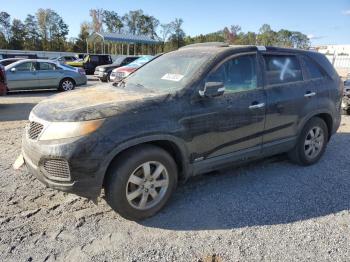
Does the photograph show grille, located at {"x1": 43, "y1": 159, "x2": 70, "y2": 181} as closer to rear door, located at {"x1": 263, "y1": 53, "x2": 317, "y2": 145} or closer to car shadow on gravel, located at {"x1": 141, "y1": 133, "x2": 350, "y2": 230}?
car shadow on gravel, located at {"x1": 141, "y1": 133, "x2": 350, "y2": 230}

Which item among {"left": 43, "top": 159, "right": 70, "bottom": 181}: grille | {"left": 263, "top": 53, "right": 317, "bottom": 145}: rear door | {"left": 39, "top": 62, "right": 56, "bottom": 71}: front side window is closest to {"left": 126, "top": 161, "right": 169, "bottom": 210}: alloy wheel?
{"left": 43, "top": 159, "right": 70, "bottom": 181}: grille

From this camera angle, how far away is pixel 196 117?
3.68 metres

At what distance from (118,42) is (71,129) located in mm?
40435

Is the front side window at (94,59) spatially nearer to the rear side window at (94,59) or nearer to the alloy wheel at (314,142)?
the rear side window at (94,59)

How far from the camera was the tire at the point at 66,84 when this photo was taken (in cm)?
1480

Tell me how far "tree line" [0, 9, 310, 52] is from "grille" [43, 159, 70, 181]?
5473 cm

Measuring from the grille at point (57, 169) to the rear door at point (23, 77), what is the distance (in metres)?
11.7

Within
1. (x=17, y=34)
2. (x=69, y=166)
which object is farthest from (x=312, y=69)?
(x=17, y=34)

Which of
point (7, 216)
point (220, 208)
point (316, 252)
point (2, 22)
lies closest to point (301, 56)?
point (220, 208)

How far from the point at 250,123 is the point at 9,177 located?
10.8 ft

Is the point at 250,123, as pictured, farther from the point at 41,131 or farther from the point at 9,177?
the point at 9,177

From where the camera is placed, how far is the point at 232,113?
3984 mm

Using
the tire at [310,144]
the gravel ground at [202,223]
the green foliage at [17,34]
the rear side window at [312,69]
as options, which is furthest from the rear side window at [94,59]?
the green foliage at [17,34]

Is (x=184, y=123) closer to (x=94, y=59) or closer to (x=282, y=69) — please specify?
(x=282, y=69)
